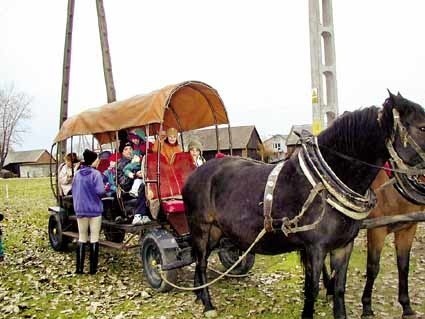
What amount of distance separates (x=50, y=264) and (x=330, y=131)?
5.93m

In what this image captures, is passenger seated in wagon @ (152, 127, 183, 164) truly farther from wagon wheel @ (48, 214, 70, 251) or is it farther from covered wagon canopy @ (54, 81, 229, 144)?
wagon wheel @ (48, 214, 70, 251)

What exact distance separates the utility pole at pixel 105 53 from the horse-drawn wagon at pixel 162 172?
12.8 ft

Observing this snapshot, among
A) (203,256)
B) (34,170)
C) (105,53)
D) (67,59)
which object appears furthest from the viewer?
(34,170)

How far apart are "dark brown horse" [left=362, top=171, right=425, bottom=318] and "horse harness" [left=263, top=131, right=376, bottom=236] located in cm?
91

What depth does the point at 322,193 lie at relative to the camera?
385 centimetres

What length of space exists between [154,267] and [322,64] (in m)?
3.88

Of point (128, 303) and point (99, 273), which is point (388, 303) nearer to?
point (128, 303)

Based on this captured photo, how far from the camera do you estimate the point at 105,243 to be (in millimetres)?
7121

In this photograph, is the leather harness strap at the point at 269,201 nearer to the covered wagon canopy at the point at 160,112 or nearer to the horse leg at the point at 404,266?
the horse leg at the point at 404,266

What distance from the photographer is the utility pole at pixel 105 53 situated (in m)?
12.0

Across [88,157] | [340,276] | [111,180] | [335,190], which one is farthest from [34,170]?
[335,190]

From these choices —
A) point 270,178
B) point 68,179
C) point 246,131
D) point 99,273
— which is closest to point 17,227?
point 68,179

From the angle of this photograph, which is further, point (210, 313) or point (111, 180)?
point (111, 180)

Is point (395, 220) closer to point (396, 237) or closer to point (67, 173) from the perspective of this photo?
point (396, 237)
